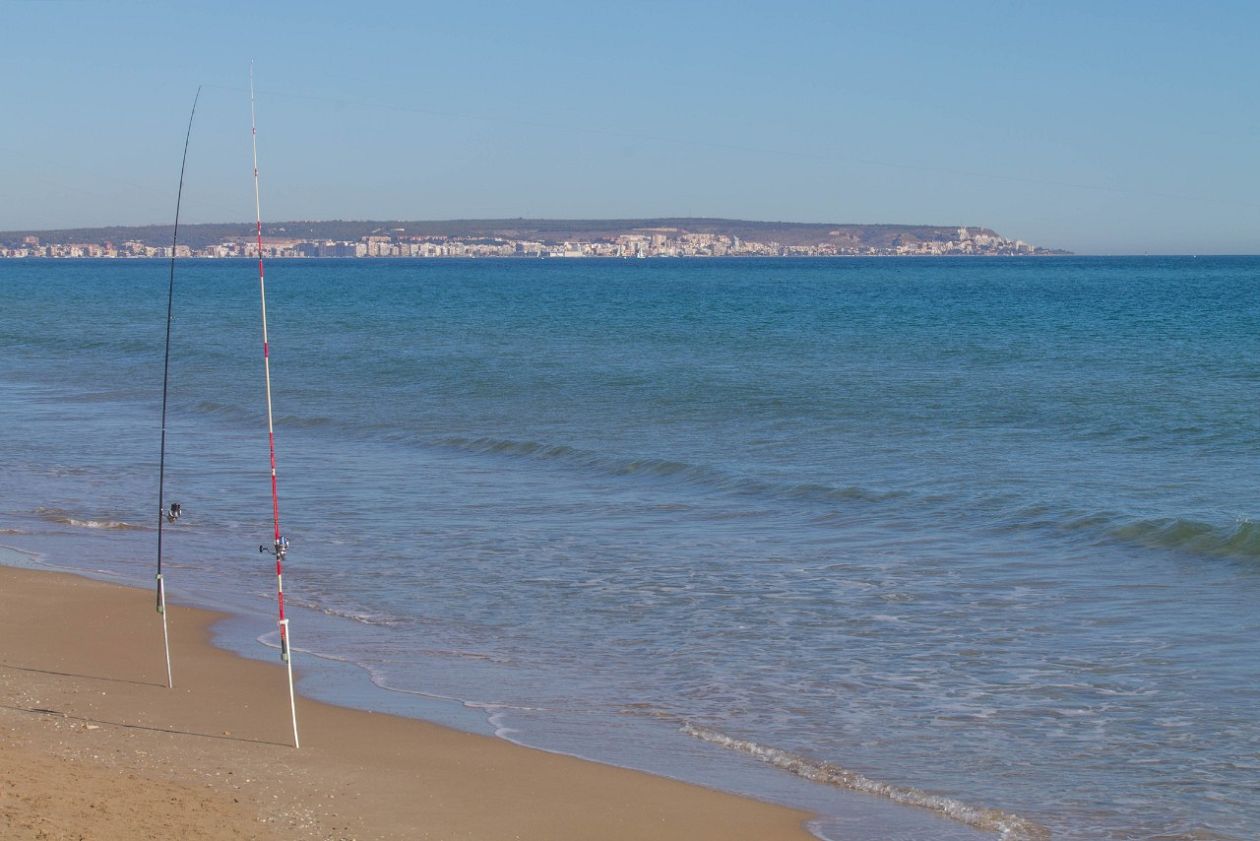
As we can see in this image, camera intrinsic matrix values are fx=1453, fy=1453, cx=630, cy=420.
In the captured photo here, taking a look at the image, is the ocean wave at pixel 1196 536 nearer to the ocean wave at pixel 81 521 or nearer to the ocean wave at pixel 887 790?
the ocean wave at pixel 887 790

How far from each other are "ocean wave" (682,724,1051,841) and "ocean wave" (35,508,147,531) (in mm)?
7917

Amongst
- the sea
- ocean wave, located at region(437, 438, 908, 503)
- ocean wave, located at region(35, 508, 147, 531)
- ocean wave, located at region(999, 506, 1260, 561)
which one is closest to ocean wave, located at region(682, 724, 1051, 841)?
the sea

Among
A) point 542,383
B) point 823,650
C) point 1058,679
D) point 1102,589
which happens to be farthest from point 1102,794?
point 542,383

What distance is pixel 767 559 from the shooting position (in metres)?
11.7

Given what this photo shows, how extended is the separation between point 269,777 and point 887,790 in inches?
108

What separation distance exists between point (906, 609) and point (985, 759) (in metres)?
3.00

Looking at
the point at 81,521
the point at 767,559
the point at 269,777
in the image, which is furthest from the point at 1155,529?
the point at 81,521

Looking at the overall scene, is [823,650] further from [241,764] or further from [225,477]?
[225,477]

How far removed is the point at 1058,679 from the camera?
8180 mm

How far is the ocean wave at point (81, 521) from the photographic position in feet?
44.5

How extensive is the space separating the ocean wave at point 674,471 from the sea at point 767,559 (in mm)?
81

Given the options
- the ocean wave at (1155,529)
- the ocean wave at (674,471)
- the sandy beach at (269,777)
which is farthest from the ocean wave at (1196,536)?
the sandy beach at (269,777)

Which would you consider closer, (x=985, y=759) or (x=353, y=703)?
(x=985, y=759)

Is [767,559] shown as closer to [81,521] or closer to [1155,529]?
[1155,529]
